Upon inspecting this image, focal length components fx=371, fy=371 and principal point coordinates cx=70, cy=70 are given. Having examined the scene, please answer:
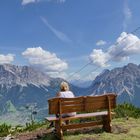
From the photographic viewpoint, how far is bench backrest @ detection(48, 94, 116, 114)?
41.5 ft

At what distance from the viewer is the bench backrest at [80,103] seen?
41.5 feet

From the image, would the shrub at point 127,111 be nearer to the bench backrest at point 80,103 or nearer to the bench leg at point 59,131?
the bench backrest at point 80,103

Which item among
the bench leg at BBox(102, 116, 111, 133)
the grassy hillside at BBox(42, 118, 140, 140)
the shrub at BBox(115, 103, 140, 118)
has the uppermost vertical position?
the shrub at BBox(115, 103, 140, 118)

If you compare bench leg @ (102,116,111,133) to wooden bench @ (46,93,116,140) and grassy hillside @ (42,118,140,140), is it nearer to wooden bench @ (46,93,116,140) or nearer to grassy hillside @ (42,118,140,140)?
wooden bench @ (46,93,116,140)

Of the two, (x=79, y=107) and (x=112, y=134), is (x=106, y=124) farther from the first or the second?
(x=79, y=107)

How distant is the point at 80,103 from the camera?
43.5ft

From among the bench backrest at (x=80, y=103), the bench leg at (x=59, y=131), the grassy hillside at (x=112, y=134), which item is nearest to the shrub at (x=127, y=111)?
the grassy hillside at (x=112, y=134)

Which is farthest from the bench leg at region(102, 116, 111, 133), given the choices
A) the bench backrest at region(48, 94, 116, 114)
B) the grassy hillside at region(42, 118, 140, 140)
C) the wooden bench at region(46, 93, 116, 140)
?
the bench backrest at region(48, 94, 116, 114)

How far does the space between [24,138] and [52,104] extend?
3179 mm

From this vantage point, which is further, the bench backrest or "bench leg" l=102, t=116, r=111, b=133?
"bench leg" l=102, t=116, r=111, b=133

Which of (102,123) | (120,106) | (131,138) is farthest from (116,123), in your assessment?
(120,106)

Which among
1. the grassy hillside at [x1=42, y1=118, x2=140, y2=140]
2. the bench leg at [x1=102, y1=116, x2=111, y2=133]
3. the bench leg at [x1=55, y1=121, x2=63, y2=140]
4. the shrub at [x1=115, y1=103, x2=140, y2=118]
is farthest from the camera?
the shrub at [x1=115, y1=103, x2=140, y2=118]

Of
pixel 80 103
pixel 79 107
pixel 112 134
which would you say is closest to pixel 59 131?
pixel 79 107

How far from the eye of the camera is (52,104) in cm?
1257
